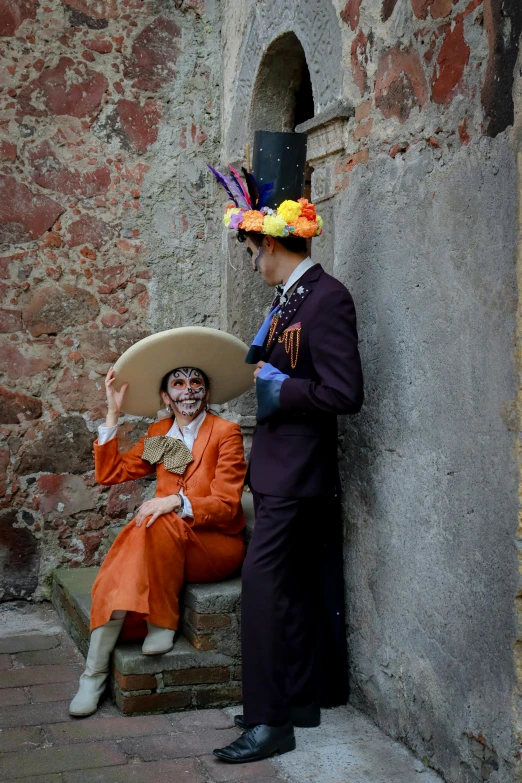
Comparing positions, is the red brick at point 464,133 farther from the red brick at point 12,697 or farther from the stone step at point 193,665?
the red brick at point 12,697

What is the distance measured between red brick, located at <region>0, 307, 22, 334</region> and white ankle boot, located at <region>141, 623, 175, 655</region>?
1.99m

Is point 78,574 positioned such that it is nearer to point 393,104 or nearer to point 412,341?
point 412,341

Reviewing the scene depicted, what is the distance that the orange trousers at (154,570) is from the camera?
356cm

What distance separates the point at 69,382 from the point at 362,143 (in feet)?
7.49

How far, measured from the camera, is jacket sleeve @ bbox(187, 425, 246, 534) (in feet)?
12.1

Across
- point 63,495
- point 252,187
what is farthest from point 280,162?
point 63,495

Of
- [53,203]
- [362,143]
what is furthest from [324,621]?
[53,203]

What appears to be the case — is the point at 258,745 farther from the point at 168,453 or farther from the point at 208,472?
the point at 168,453

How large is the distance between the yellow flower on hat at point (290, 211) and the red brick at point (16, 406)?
87.1 inches

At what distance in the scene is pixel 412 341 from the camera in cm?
307

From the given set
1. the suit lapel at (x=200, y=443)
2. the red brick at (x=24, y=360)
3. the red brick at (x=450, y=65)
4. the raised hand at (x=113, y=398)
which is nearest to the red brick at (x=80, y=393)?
the red brick at (x=24, y=360)

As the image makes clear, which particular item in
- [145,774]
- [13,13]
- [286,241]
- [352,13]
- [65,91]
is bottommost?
[145,774]

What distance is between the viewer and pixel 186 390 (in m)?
3.88

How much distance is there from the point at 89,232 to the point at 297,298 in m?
2.06
